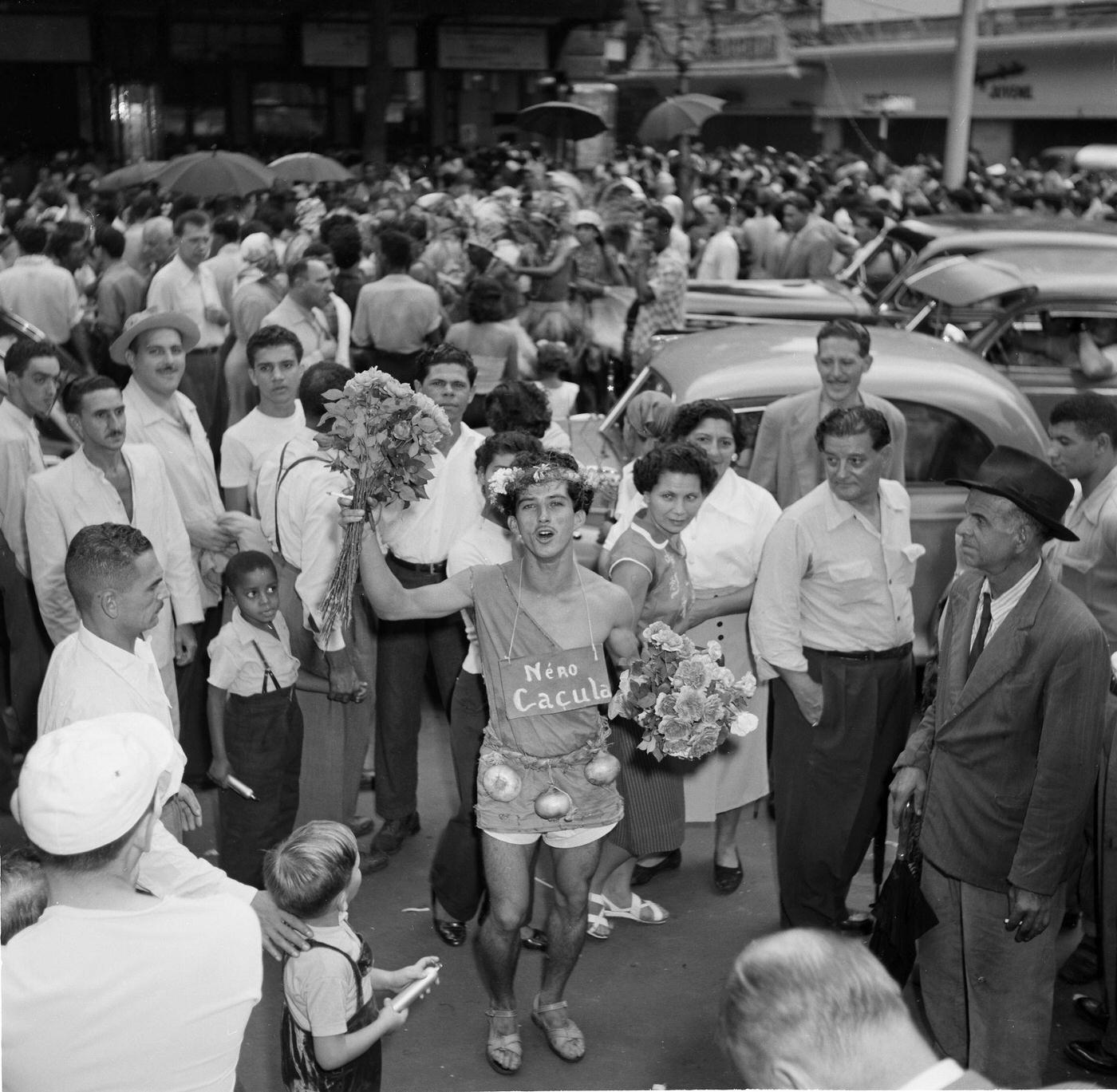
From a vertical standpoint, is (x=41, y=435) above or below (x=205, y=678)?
above

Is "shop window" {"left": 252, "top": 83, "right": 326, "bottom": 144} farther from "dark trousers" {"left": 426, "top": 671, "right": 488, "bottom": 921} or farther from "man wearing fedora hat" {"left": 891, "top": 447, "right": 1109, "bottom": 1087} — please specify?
"man wearing fedora hat" {"left": 891, "top": 447, "right": 1109, "bottom": 1087}

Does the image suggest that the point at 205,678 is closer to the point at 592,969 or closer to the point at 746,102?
the point at 592,969

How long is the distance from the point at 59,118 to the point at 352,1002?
25.2 m

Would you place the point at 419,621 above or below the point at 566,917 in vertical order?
above

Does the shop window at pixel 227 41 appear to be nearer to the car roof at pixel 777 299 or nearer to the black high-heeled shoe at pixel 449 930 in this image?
the car roof at pixel 777 299

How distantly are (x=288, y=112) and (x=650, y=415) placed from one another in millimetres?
22691

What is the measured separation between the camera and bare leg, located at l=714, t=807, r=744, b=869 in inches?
219

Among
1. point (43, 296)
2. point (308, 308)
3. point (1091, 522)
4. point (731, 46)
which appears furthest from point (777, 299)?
point (731, 46)

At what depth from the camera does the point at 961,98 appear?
19.2 metres

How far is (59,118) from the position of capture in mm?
25250

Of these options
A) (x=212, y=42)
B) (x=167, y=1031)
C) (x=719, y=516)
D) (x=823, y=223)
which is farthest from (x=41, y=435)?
(x=212, y=42)

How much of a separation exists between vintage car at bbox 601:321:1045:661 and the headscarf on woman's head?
0.46 meters

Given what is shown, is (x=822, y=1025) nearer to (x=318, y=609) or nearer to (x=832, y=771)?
(x=832, y=771)

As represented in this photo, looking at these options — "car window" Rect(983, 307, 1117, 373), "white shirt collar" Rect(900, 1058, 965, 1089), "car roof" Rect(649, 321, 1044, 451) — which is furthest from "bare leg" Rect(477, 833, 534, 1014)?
"car window" Rect(983, 307, 1117, 373)
